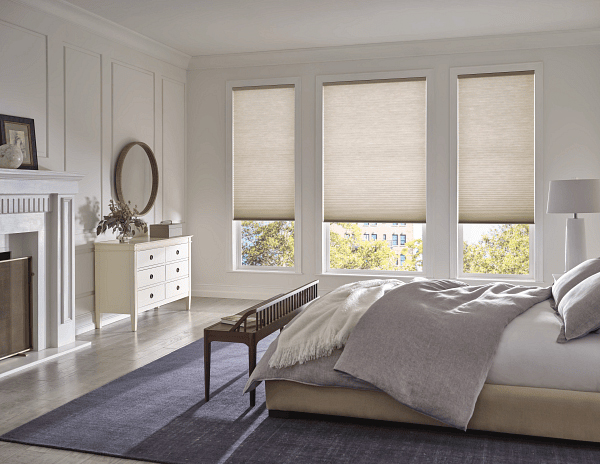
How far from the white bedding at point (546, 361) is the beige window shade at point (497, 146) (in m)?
3.19

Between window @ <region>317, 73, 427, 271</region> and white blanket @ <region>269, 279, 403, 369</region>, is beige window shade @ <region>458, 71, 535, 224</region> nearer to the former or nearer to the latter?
window @ <region>317, 73, 427, 271</region>

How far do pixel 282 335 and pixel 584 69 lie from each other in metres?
4.27

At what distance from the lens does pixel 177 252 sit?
5.77 meters

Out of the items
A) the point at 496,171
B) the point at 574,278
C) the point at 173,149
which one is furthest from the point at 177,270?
the point at 574,278

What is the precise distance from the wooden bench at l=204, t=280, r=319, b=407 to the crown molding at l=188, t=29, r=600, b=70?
10.6 feet

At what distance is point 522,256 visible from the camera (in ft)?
19.3

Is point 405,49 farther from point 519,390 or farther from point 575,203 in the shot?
point 519,390

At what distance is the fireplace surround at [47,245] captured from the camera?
13.0 ft

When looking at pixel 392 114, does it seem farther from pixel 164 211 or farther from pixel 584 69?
pixel 164 211

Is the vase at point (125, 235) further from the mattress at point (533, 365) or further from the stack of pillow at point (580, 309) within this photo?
the stack of pillow at point (580, 309)

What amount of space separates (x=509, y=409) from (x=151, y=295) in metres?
3.48

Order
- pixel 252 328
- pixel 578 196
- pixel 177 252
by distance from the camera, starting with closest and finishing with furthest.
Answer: pixel 252 328, pixel 578 196, pixel 177 252

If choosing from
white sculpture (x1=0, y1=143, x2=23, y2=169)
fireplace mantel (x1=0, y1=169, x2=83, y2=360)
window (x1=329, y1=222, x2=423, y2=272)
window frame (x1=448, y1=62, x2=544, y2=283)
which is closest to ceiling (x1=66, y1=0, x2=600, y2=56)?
window frame (x1=448, y1=62, x2=544, y2=283)

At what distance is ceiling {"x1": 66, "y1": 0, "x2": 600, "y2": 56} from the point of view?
187 inches
